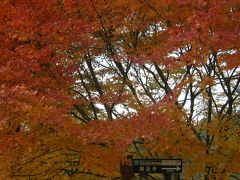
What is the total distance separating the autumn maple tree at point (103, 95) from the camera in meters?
6.80

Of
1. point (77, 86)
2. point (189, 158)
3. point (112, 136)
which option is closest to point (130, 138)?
point (112, 136)

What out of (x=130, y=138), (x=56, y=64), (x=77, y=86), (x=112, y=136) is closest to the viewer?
(x=130, y=138)

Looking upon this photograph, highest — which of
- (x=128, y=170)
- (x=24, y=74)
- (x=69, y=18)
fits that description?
(x=69, y=18)

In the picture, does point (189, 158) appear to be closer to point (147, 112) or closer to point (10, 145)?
point (147, 112)

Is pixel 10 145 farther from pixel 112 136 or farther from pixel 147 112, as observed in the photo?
pixel 147 112

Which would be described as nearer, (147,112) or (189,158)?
(147,112)

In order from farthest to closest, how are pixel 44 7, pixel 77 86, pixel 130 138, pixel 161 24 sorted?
pixel 77 86 → pixel 161 24 → pixel 44 7 → pixel 130 138

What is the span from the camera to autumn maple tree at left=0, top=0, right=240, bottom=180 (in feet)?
22.3

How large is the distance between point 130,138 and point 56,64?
2899mm

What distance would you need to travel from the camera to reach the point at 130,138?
6.52 meters

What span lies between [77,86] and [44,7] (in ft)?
10.5

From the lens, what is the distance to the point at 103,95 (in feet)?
27.3

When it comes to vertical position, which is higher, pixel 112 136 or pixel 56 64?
pixel 56 64

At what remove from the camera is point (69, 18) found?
26.7 feet
